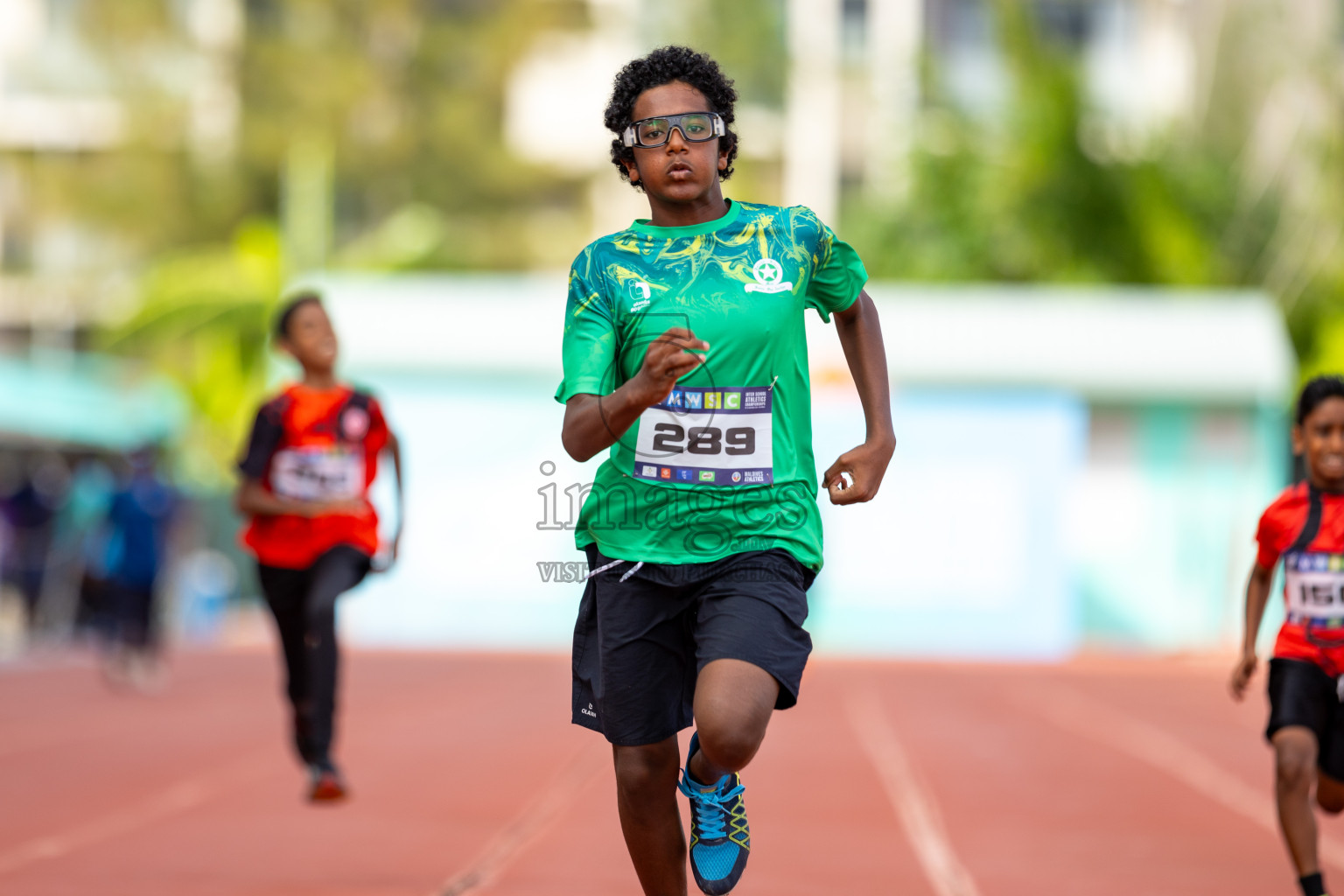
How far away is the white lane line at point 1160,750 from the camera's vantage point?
28.9 feet

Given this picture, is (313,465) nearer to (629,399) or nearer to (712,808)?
(712,808)

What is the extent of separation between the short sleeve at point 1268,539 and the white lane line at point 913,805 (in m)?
1.46

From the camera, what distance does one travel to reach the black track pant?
7164mm

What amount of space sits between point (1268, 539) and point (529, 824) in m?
3.40

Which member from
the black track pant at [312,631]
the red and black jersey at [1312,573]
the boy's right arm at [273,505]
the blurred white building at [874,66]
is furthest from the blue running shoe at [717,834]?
the blurred white building at [874,66]

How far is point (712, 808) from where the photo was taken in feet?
13.9

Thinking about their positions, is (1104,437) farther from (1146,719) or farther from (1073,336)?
(1146,719)

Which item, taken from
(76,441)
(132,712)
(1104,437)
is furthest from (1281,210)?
(132,712)

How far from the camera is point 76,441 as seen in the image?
85.1 feet

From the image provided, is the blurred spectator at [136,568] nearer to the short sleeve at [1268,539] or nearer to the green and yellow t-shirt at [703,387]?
the short sleeve at [1268,539]

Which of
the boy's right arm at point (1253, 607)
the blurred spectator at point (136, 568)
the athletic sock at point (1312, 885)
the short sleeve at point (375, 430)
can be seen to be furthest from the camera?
the blurred spectator at point (136, 568)

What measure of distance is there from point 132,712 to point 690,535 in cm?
1035

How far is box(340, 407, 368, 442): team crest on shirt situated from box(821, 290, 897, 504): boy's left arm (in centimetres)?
350

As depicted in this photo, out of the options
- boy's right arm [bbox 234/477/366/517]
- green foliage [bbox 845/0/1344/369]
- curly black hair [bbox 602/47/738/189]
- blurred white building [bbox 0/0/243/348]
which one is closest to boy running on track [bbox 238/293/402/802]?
boy's right arm [bbox 234/477/366/517]
